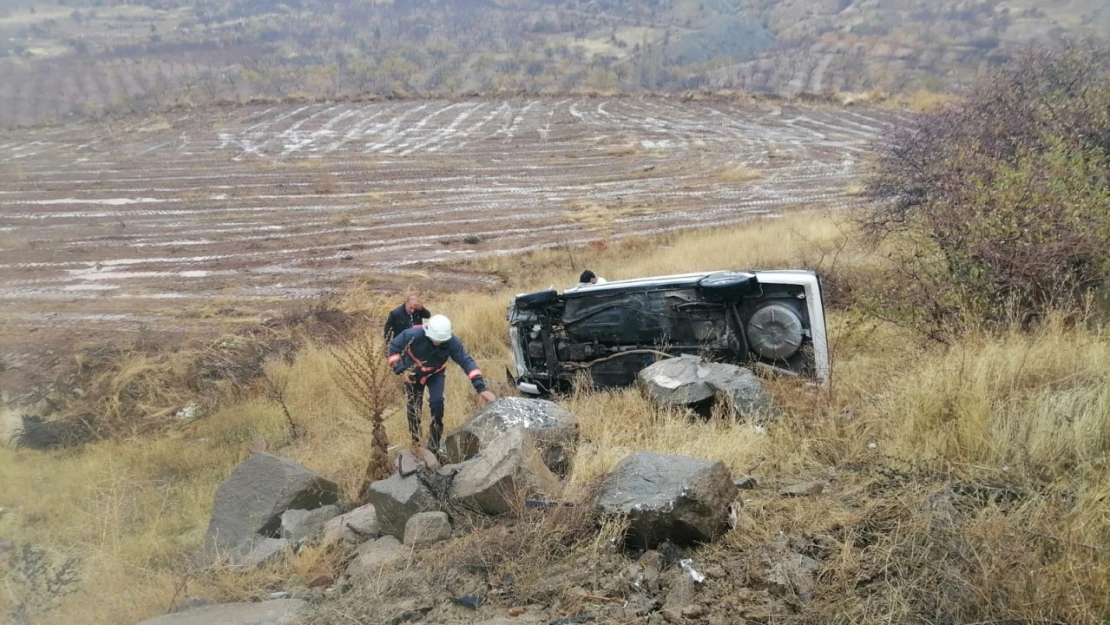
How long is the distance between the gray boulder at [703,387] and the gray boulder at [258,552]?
10.4 feet

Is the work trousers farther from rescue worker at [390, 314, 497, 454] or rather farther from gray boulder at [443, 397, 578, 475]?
gray boulder at [443, 397, 578, 475]

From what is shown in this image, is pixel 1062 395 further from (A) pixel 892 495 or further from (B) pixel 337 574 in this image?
(B) pixel 337 574

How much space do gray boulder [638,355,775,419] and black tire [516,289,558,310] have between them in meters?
1.51

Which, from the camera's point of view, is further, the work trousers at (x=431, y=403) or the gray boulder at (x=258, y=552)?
the work trousers at (x=431, y=403)

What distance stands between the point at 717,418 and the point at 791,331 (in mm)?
1185

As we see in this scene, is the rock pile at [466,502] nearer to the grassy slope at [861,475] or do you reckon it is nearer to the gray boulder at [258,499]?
the gray boulder at [258,499]

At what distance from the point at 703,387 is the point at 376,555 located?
2.92 meters

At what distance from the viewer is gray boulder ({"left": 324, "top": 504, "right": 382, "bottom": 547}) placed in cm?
468

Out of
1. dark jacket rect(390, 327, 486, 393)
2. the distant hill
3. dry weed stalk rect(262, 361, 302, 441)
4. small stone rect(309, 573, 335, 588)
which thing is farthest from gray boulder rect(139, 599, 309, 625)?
the distant hill

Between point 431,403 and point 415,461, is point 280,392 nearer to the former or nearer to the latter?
point 431,403

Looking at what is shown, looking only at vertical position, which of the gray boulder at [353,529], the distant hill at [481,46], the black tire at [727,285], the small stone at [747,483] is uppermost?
the distant hill at [481,46]

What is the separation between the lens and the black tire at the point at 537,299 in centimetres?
712

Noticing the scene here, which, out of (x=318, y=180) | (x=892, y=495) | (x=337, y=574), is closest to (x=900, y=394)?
(x=892, y=495)

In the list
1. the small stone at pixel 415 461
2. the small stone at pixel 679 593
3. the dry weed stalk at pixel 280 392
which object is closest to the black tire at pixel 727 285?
the small stone at pixel 415 461
